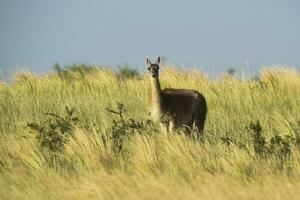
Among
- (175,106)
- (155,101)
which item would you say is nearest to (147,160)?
(155,101)

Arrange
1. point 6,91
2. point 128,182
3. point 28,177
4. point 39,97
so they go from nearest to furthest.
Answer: point 128,182 → point 28,177 → point 39,97 → point 6,91

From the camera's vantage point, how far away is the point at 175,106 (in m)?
11.8

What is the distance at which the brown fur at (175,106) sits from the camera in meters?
11.6

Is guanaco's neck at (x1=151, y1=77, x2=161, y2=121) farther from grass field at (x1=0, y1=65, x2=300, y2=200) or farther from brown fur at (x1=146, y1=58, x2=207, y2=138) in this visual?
grass field at (x1=0, y1=65, x2=300, y2=200)

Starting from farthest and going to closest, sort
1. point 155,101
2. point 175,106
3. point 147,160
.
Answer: point 175,106 < point 155,101 < point 147,160

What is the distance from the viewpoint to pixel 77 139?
945 centimetres

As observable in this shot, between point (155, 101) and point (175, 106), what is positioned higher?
Result: point (155, 101)

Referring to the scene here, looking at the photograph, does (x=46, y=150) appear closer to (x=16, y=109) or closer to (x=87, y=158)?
(x=87, y=158)

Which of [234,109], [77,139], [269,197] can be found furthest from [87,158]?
[234,109]

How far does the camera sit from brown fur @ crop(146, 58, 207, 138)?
1159 centimetres

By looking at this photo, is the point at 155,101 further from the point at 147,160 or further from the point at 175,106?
the point at 147,160

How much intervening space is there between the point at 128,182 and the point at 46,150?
2.24 m

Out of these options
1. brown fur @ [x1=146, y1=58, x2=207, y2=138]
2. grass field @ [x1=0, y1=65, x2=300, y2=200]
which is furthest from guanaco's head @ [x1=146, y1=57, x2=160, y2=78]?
grass field @ [x1=0, y1=65, x2=300, y2=200]

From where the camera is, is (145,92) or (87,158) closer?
(87,158)
